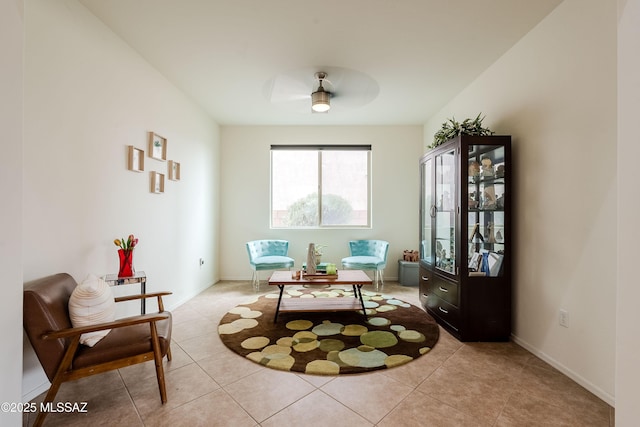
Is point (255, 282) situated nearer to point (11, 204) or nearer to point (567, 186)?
point (11, 204)

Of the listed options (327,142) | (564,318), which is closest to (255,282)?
Answer: (327,142)

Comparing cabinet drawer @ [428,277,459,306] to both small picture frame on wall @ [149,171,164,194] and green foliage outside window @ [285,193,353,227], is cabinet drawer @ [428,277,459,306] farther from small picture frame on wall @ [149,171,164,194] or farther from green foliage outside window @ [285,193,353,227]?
small picture frame on wall @ [149,171,164,194]

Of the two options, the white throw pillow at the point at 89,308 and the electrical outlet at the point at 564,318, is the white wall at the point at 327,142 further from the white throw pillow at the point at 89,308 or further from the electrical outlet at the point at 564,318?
the white throw pillow at the point at 89,308

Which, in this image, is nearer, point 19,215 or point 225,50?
point 19,215

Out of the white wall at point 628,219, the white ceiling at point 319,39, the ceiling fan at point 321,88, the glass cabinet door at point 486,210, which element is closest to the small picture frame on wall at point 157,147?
the white ceiling at point 319,39

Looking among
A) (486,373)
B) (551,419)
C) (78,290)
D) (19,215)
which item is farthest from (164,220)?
(551,419)

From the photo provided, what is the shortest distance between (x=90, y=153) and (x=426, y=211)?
3.49 meters

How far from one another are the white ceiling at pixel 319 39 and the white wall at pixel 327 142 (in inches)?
52.8

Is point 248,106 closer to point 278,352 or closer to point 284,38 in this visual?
point 284,38

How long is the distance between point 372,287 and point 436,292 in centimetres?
158

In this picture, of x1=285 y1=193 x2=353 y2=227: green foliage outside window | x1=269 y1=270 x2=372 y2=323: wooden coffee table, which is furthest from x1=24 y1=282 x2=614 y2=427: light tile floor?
x1=285 y1=193 x2=353 y2=227: green foliage outside window

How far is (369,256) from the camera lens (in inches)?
188

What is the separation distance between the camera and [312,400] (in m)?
1.78

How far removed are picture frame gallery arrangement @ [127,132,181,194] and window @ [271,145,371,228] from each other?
2.05 meters
